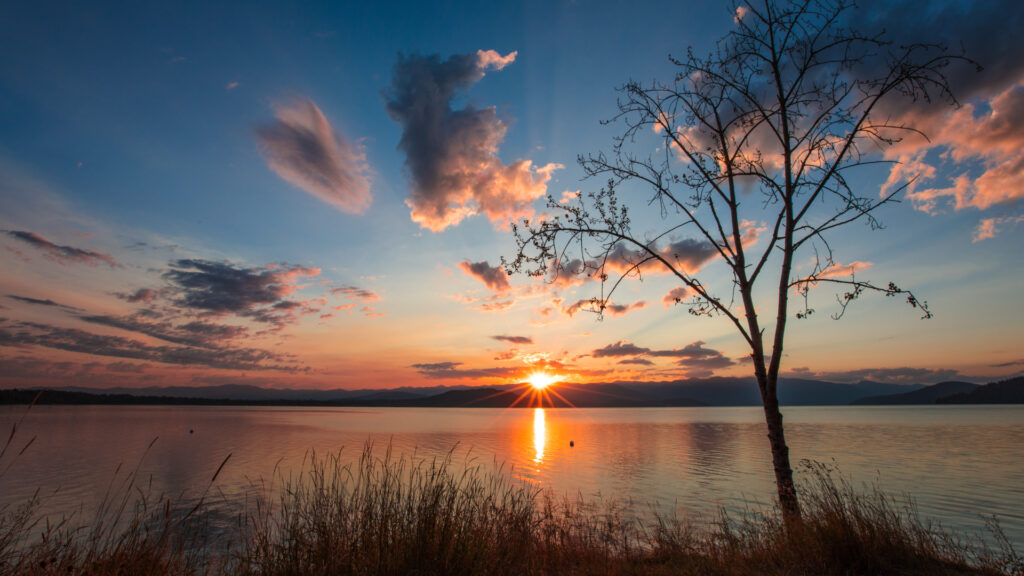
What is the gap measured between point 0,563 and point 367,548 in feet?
15.3

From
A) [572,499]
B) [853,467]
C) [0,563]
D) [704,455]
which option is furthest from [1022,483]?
[0,563]

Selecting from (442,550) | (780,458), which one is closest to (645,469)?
(780,458)

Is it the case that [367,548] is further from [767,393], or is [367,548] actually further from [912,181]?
[912,181]

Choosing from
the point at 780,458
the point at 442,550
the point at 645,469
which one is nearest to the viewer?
the point at 442,550

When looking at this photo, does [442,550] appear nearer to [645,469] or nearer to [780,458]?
[780,458]

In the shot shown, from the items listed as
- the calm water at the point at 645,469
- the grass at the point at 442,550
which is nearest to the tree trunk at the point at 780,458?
the grass at the point at 442,550

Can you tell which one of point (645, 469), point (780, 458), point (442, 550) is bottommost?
point (645, 469)

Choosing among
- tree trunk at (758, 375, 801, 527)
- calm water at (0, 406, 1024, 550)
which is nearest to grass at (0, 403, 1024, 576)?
tree trunk at (758, 375, 801, 527)

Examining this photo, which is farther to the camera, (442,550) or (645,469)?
(645,469)

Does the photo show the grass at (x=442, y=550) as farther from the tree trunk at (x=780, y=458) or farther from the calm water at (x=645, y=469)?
the calm water at (x=645, y=469)

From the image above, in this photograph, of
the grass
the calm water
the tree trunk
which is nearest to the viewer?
the grass

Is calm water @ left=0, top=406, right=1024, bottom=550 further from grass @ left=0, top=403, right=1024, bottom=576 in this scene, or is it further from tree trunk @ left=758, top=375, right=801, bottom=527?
tree trunk @ left=758, top=375, right=801, bottom=527

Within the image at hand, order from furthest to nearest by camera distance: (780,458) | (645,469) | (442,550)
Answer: (645,469) → (780,458) → (442,550)

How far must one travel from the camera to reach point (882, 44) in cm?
820
